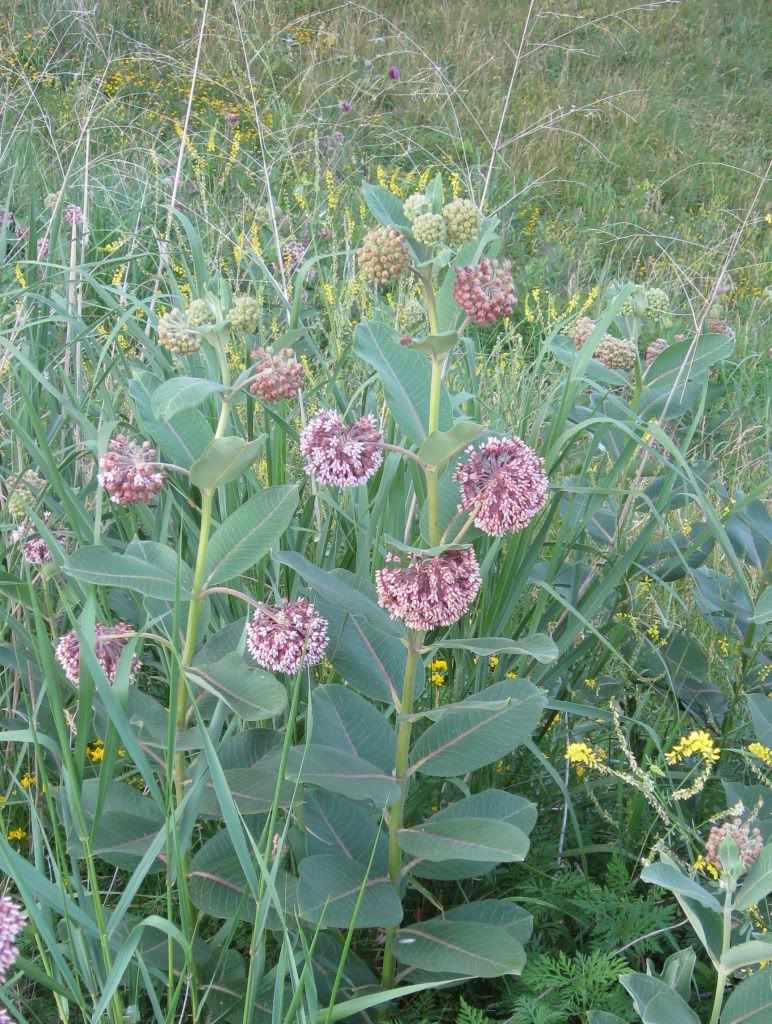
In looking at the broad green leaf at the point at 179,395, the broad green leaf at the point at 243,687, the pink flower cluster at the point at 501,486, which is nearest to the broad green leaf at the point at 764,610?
the pink flower cluster at the point at 501,486

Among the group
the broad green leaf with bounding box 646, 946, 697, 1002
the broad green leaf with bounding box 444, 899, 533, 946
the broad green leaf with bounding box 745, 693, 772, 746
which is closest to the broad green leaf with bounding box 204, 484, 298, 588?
the broad green leaf with bounding box 444, 899, 533, 946

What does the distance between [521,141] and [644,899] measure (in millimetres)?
5610

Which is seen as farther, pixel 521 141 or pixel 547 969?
pixel 521 141

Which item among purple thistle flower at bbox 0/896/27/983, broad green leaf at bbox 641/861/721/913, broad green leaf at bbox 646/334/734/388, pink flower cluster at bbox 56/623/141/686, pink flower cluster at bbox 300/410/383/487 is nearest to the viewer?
purple thistle flower at bbox 0/896/27/983

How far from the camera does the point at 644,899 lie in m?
1.43

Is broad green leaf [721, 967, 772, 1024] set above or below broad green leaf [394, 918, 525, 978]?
Answer: above

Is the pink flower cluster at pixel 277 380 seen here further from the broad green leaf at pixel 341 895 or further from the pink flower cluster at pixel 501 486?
the broad green leaf at pixel 341 895

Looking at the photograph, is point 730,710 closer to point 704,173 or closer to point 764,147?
point 704,173

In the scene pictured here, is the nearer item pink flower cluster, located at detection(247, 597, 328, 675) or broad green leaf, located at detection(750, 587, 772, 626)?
pink flower cluster, located at detection(247, 597, 328, 675)

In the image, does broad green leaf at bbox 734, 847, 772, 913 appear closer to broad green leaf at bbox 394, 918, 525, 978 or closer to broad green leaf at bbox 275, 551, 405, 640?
broad green leaf at bbox 394, 918, 525, 978

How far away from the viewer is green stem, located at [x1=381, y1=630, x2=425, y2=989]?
1.16 metres

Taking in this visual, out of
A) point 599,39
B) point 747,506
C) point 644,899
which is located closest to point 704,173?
point 599,39

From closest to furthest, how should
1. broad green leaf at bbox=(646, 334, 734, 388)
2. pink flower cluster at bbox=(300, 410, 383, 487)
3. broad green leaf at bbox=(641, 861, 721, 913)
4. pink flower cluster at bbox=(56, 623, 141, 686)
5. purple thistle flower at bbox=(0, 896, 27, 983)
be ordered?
purple thistle flower at bbox=(0, 896, 27, 983)
broad green leaf at bbox=(641, 861, 721, 913)
pink flower cluster at bbox=(300, 410, 383, 487)
pink flower cluster at bbox=(56, 623, 141, 686)
broad green leaf at bbox=(646, 334, 734, 388)

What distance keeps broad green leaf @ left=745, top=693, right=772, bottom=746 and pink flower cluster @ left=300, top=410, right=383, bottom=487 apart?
682 mm
